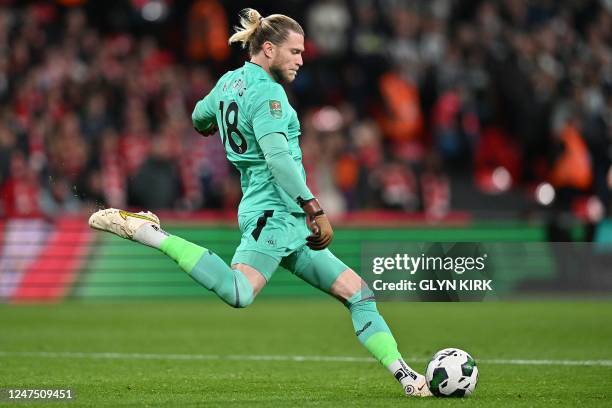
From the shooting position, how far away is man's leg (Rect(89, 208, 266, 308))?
7.57m

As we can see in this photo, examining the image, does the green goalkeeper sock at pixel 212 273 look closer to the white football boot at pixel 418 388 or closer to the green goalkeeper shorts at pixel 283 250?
the green goalkeeper shorts at pixel 283 250

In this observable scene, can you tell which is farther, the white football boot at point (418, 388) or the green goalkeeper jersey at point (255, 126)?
the white football boot at point (418, 388)

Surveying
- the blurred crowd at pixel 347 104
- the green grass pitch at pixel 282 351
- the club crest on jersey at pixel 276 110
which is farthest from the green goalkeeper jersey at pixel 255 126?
the blurred crowd at pixel 347 104

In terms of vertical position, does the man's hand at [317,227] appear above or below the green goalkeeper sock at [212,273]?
above

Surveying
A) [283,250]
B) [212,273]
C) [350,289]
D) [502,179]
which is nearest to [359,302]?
[350,289]

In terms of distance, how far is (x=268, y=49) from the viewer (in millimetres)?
7797

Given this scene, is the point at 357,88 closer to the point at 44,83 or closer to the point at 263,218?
the point at 44,83

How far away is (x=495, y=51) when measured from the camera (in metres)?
21.7

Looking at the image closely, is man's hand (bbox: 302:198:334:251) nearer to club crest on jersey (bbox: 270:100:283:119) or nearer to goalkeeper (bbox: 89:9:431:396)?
goalkeeper (bbox: 89:9:431:396)

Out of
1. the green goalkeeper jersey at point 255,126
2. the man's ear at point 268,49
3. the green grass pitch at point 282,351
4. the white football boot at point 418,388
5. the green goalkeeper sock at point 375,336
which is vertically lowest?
the green grass pitch at point 282,351

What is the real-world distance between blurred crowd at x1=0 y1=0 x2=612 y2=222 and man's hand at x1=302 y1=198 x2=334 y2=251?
35.1 ft

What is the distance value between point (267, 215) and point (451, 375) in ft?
4.81

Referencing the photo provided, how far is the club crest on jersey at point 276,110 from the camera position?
755cm

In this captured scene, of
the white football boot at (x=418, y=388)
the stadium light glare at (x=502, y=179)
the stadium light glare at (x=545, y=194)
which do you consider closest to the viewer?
the white football boot at (x=418, y=388)
